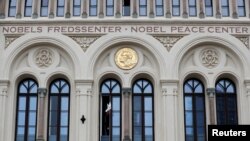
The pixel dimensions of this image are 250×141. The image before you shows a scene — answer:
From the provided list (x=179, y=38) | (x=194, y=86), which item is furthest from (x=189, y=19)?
(x=194, y=86)

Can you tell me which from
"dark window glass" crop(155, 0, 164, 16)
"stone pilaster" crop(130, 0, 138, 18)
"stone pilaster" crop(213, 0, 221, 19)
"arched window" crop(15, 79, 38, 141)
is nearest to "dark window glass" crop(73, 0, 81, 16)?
"stone pilaster" crop(130, 0, 138, 18)

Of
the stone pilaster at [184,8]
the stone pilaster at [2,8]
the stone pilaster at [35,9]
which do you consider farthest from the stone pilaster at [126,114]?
the stone pilaster at [2,8]

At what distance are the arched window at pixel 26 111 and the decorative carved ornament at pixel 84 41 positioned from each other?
3.52m

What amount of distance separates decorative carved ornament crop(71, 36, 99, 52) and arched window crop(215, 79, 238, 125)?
7.74 metres

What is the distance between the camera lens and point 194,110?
1207 inches

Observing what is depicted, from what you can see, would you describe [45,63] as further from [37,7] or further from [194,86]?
[194,86]

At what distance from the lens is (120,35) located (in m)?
31.1

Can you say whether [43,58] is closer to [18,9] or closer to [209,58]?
[18,9]

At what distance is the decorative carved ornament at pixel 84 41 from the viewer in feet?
102

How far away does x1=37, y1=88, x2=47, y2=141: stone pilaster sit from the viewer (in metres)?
29.7

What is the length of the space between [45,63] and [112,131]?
5543 millimetres

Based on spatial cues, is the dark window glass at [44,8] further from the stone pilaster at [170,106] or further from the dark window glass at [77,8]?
the stone pilaster at [170,106]

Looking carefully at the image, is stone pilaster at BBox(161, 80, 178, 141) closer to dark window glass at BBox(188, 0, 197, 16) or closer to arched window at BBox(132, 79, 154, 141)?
arched window at BBox(132, 79, 154, 141)

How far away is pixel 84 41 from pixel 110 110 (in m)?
4.29
